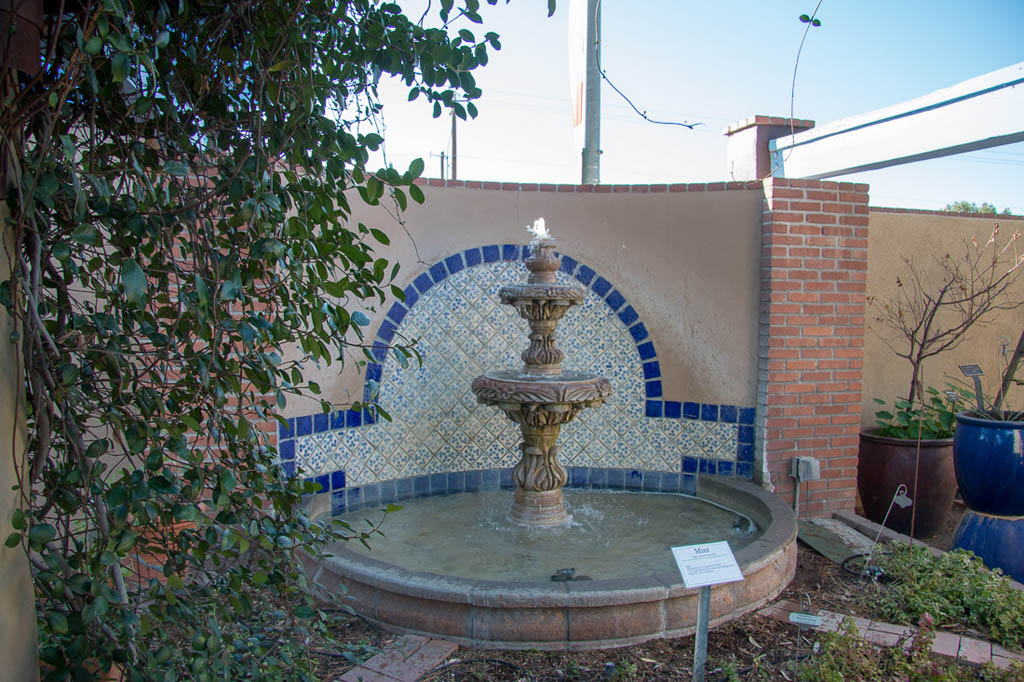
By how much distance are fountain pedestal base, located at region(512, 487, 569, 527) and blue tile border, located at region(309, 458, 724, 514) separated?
75cm

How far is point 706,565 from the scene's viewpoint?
238 cm

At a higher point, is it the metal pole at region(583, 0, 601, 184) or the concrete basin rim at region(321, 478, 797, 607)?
the metal pole at region(583, 0, 601, 184)

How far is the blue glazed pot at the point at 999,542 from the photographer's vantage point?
4027 mm

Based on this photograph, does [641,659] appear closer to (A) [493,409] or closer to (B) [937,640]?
(B) [937,640]

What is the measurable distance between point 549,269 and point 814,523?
234 centimetres

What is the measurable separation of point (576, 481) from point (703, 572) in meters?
2.73

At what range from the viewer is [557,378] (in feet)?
13.1

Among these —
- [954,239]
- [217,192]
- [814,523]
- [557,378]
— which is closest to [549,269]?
A: [557,378]

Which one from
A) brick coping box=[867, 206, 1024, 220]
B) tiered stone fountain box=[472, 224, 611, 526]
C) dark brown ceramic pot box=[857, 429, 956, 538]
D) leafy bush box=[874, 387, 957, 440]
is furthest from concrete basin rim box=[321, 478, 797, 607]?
brick coping box=[867, 206, 1024, 220]

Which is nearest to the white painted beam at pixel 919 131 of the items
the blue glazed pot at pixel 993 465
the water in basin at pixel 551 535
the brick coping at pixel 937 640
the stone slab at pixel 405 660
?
the blue glazed pot at pixel 993 465

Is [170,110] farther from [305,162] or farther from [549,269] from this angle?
[549,269]

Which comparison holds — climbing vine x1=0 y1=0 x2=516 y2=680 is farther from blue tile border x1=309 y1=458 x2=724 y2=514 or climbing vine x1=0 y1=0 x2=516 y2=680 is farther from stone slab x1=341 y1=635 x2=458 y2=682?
blue tile border x1=309 y1=458 x2=724 y2=514

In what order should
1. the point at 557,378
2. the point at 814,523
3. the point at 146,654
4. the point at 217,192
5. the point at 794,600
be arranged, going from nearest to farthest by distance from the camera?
the point at 146,654, the point at 217,192, the point at 794,600, the point at 557,378, the point at 814,523

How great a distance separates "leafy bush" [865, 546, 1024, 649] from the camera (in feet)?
10.2
